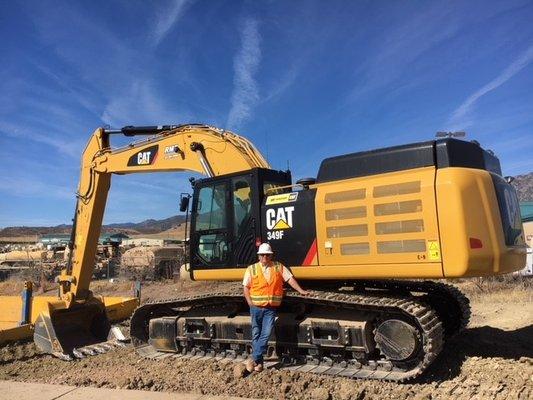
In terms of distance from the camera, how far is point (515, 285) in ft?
48.4

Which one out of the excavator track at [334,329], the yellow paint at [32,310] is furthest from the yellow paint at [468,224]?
the yellow paint at [32,310]

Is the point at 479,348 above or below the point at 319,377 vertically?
above

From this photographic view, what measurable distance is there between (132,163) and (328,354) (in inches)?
207

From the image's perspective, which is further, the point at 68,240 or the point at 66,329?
the point at 68,240

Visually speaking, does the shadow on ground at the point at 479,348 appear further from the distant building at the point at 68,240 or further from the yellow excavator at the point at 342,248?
the distant building at the point at 68,240

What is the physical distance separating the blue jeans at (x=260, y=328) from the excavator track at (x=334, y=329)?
0.32 metres

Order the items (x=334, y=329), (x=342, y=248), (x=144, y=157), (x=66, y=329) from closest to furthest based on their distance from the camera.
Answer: (x=342, y=248) < (x=334, y=329) < (x=66, y=329) < (x=144, y=157)

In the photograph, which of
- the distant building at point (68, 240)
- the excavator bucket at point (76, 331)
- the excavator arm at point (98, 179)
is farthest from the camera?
the distant building at point (68, 240)

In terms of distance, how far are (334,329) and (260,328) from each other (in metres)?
1.01

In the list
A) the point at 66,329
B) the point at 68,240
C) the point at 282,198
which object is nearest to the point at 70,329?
the point at 66,329

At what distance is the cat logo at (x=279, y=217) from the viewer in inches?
277

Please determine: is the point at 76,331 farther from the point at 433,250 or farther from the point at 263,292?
the point at 433,250

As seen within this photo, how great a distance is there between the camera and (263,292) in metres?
6.76

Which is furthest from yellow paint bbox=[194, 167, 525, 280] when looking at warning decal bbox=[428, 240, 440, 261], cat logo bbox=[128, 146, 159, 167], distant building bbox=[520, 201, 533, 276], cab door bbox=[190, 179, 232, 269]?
distant building bbox=[520, 201, 533, 276]
